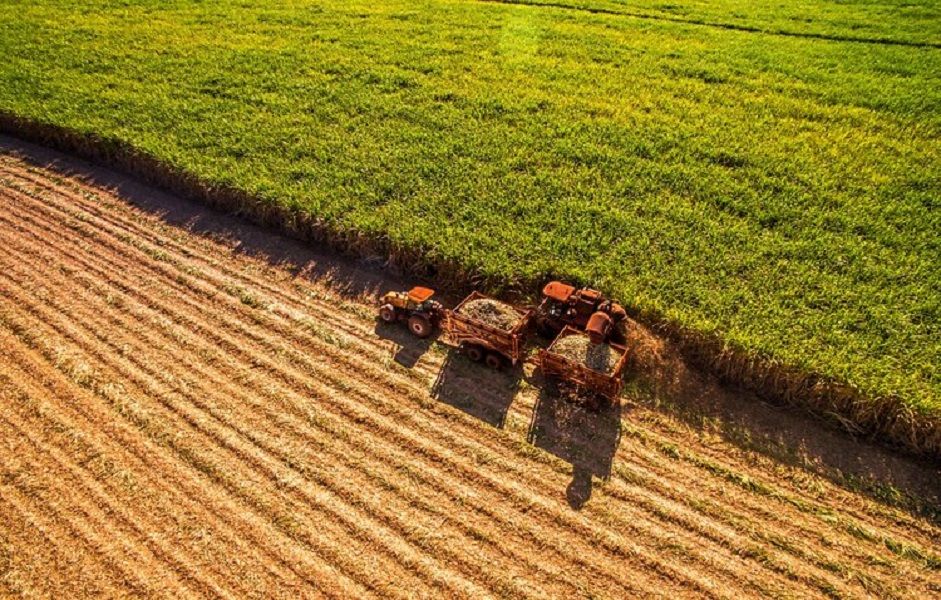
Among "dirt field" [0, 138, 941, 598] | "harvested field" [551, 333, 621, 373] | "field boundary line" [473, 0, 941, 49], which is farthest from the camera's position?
"field boundary line" [473, 0, 941, 49]

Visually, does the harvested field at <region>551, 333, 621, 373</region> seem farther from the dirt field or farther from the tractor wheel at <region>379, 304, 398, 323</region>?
the tractor wheel at <region>379, 304, 398, 323</region>

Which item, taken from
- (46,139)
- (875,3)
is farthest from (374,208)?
(875,3)

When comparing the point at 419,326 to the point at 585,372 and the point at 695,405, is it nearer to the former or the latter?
the point at 585,372

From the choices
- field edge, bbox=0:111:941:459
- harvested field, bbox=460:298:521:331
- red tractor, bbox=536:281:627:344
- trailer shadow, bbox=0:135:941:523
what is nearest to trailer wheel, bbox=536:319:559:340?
red tractor, bbox=536:281:627:344

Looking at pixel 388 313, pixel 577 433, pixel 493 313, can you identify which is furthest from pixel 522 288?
pixel 577 433

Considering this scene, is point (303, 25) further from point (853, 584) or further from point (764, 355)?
point (853, 584)

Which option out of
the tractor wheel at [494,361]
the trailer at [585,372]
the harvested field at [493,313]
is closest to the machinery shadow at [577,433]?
the trailer at [585,372]
